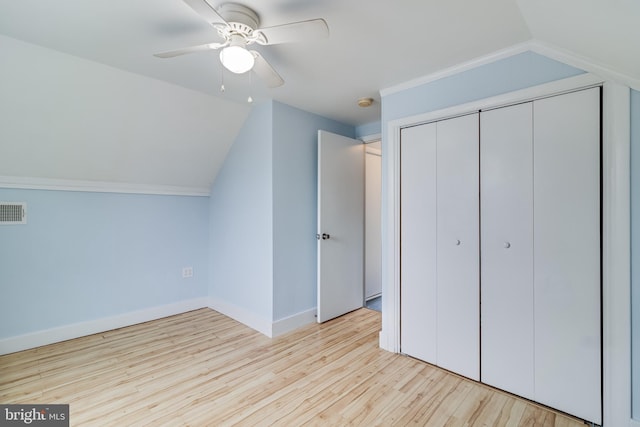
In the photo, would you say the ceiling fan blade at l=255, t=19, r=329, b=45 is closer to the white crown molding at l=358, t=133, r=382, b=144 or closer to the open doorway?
the white crown molding at l=358, t=133, r=382, b=144

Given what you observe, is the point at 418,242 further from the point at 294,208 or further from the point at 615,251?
the point at 294,208

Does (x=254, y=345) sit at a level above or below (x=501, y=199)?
below

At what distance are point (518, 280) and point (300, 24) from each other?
6.54ft

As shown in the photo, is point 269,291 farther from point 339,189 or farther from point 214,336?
point 339,189

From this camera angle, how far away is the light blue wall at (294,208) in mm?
2873

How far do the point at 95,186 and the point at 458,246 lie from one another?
3386mm

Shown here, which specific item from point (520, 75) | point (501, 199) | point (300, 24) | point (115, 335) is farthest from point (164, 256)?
point (520, 75)

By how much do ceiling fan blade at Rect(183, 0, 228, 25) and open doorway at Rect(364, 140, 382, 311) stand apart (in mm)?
2782

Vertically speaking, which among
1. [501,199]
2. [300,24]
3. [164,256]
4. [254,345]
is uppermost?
[300,24]

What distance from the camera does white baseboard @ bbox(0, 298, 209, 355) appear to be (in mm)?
2457

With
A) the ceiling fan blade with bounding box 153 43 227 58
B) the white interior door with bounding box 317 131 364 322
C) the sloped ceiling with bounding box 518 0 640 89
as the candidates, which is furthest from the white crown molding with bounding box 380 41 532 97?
the ceiling fan blade with bounding box 153 43 227 58

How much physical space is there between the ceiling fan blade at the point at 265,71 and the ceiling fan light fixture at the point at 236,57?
0.14 metres

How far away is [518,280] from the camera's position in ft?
6.17

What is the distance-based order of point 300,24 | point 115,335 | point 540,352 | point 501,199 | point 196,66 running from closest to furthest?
point 300,24 < point 540,352 < point 501,199 < point 196,66 < point 115,335
